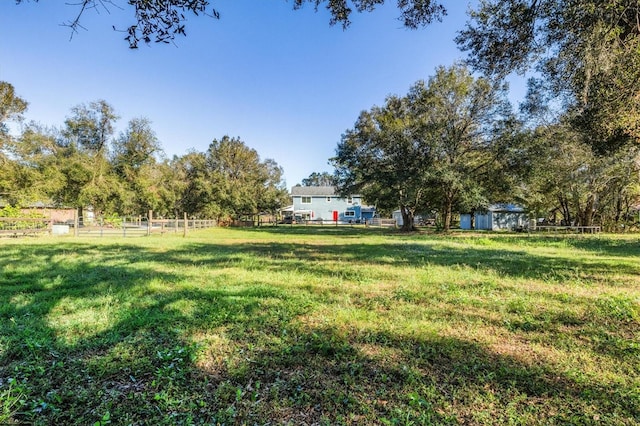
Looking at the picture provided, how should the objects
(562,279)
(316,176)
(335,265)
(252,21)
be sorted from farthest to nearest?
(316,176) → (335,265) → (562,279) → (252,21)

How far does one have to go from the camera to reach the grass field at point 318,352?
217 cm

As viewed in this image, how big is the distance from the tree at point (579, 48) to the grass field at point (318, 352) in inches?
133

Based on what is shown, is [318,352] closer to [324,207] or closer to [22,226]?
[22,226]

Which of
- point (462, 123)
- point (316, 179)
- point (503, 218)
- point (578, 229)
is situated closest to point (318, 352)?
point (462, 123)

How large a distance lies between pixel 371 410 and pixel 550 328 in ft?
8.69

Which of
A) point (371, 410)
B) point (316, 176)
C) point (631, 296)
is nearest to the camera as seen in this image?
point (371, 410)

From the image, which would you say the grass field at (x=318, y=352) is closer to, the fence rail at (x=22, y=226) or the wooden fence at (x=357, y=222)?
the fence rail at (x=22, y=226)

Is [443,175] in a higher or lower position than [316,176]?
lower

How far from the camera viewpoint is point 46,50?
5082 millimetres

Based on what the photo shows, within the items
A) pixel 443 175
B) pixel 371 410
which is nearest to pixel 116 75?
pixel 371 410

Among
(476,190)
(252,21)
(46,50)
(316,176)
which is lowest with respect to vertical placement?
(476,190)

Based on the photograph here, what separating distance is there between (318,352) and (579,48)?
6.36 m

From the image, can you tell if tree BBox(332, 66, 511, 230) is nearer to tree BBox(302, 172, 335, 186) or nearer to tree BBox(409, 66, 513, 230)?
tree BBox(409, 66, 513, 230)

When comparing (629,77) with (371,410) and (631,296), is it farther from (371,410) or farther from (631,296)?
(371,410)
